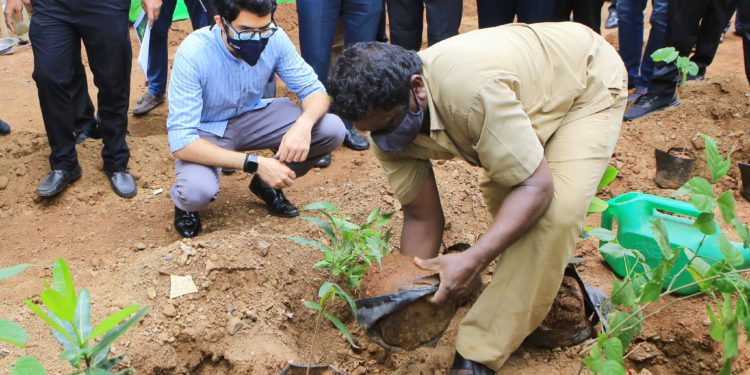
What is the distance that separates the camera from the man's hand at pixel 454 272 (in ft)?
6.76

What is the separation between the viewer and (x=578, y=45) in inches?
92.4

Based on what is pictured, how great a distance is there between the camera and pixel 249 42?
9.87 ft

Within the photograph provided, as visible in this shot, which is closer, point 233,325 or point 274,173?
point 233,325

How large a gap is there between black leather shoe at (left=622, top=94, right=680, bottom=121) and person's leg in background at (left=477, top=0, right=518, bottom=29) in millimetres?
976

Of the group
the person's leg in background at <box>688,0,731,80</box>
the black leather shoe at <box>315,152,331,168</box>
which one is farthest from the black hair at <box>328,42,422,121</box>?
the person's leg in background at <box>688,0,731,80</box>

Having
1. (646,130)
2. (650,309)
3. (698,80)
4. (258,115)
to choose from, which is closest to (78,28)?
(258,115)

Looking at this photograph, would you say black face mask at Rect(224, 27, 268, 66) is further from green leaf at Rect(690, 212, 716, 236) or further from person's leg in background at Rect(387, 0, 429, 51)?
green leaf at Rect(690, 212, 716, 236)

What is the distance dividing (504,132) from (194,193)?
1.61 m

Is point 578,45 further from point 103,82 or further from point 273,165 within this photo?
point 103,82

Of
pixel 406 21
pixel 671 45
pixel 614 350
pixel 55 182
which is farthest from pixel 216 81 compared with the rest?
pixel 671 45

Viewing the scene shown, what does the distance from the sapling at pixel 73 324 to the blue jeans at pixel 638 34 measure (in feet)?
13.2

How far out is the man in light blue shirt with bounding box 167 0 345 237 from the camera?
2977mm

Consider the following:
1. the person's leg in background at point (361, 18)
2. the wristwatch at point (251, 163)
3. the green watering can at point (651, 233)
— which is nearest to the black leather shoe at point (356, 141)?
the person's leg in background at point (361, 18)

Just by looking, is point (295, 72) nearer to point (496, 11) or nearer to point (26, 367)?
point (496, 11)
